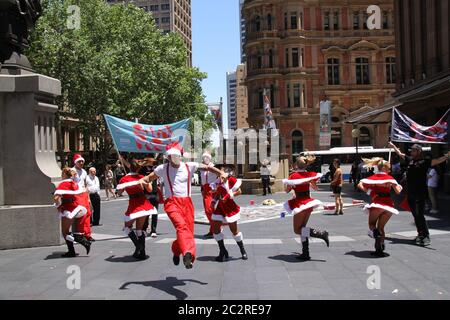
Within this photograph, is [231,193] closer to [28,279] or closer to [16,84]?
[28,279]

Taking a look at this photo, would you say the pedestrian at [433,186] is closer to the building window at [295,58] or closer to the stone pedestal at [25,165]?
the stone pedestal at [25,165]

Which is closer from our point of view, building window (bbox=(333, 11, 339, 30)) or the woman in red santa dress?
the woman in red santa dress

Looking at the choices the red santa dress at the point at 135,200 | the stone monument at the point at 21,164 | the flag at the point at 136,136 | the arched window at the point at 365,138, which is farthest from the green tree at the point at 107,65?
the red santa dress at the point at 135,200

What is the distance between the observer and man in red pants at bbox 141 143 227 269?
296 inches

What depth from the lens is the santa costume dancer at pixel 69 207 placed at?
993 centimetres

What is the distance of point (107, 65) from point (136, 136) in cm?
2576

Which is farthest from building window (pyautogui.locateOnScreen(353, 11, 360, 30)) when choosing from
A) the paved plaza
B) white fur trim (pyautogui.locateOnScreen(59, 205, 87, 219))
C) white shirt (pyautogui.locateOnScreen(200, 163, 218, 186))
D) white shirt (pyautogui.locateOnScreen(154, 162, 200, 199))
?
white shirt (pyautogui.locateOnScreen(154, 162, 200, 199))

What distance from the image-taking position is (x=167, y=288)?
7.29 metres

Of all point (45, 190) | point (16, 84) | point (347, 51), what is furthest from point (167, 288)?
point (347, 51)

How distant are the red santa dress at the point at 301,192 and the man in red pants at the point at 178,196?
5.72 feet

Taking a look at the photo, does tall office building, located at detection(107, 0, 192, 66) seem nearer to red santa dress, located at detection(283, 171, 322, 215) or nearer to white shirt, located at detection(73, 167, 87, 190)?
white shirt, located at detection(73, 167, 87, 190)

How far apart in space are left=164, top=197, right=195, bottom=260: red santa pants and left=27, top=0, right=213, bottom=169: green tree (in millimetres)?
28909

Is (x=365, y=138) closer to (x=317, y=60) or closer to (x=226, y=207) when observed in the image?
(x=317, y=60)
